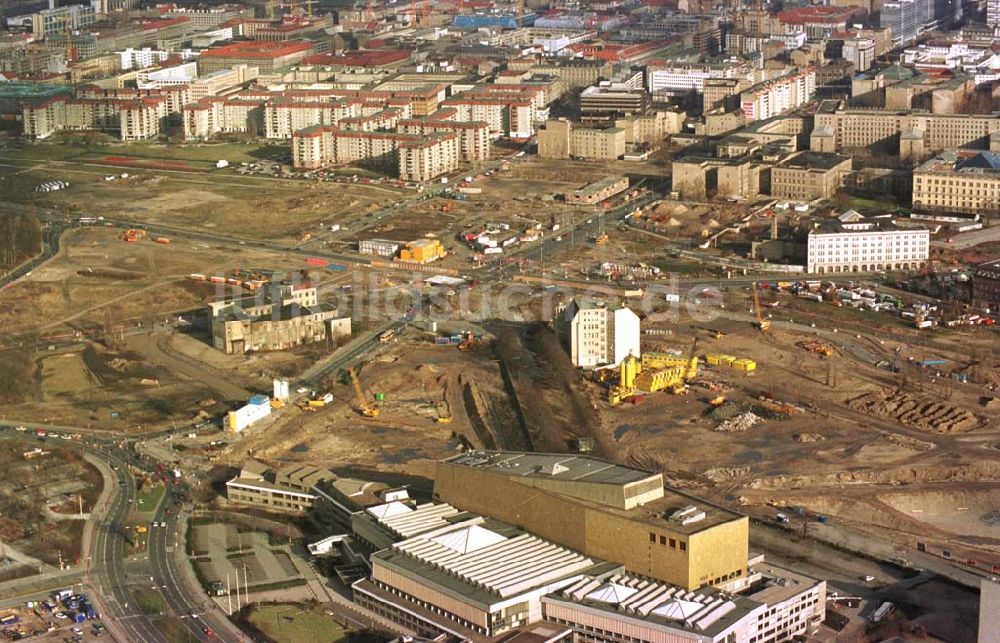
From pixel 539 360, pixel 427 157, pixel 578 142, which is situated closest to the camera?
pixel 539 360

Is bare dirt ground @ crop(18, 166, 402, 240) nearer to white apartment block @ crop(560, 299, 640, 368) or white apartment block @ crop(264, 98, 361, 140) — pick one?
white apartment block @ crop(264, 98, 361, 140)

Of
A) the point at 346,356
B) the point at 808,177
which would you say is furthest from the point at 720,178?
the point at 346,356

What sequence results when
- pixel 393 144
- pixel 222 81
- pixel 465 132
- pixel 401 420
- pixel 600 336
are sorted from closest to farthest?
1. pixel 401 420
2. pixel 600 336
3. pixel 393 144
4. pixel 465 132
5. pixel 222 81

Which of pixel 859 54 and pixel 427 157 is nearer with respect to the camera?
pixel 427 157

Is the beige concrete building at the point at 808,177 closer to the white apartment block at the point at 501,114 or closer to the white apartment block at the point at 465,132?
the white apartment block at the point at 465,132

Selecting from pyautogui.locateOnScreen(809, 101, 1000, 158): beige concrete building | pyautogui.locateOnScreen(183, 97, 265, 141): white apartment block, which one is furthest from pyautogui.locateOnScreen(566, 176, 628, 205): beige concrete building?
pyautogui.locateOnScreen(183, 97, 265, 141): white apartment block

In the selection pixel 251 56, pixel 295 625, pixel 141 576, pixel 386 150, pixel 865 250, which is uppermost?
pixel 251 56

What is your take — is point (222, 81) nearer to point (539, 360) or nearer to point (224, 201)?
point (224, 201)
